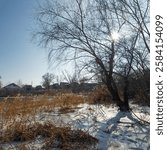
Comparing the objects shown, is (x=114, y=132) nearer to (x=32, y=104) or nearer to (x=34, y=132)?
(x=34, y=132)

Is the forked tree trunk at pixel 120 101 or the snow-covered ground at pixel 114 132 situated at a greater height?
the forked tree trunk at pixel 120 101

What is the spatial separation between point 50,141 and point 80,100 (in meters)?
9.00

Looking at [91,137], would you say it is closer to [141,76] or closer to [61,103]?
[141,76]

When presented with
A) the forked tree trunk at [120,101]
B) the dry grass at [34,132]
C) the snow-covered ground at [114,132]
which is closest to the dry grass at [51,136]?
the dry grass at [34,132]

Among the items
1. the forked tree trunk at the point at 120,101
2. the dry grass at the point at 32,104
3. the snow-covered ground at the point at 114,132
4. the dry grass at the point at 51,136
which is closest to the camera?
the dry grass at the point at 51,136

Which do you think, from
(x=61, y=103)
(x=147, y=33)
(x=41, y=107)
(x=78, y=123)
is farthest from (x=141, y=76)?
(x=61, y=103)

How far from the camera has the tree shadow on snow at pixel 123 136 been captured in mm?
6551

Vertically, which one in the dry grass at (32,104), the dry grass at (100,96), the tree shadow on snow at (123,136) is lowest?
the tree shadow on snow at (123,136)

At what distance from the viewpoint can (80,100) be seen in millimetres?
14984

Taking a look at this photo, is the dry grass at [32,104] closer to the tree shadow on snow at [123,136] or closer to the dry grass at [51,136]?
the dry grass at [51,136]

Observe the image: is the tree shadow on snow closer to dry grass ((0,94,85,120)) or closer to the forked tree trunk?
dry grass ((0,94,85,120))

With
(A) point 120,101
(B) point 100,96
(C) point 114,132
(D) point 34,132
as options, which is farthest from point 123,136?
(B) point 100,96

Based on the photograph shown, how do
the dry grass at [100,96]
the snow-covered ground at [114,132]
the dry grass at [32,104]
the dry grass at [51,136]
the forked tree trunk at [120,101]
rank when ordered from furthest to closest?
1. the dry grass at [100,96]
2. the forked tree trunk at [120,101]
3. the dry grass at [32,104]
4. the snow-covered ground at [114,132]
5. the dry grass at [51,136]

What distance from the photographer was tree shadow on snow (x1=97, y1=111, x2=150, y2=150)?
6551 mm
